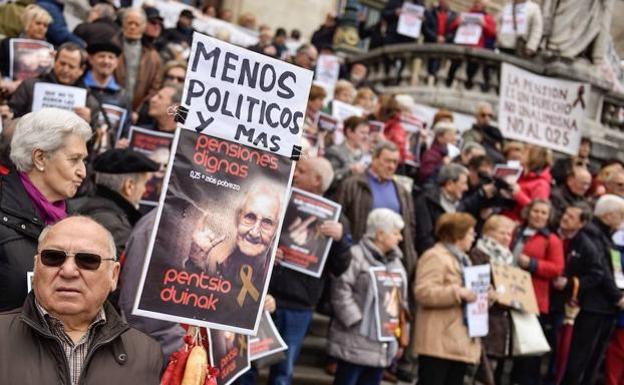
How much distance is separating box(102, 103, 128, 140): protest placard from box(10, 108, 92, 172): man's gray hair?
291 centimetres

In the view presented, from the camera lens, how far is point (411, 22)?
16.3m

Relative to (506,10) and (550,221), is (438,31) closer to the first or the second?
(506,10)

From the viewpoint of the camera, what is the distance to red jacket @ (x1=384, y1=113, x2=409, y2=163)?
9.66 metres

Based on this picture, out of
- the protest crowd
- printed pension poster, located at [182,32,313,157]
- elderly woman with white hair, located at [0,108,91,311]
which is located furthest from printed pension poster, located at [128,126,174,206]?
elderly woman with white hair, located at [0,108,91,311]

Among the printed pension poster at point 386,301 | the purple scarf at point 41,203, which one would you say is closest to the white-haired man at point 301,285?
the printed pension poster at point 386,301

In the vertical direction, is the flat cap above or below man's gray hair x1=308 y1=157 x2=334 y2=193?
below

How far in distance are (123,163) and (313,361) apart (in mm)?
3448

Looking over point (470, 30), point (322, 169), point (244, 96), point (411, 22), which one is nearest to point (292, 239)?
point (322, 169)

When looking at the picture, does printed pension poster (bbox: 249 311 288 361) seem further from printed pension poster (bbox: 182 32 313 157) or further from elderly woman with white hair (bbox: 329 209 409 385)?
printed pension poster (bbox: 182 32 313 157)


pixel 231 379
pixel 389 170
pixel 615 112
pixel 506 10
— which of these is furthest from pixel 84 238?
pixel 615 112

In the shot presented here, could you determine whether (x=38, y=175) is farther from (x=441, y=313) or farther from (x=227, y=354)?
(x=441, y=313)

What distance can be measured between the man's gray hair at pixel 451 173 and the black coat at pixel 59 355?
5.26m

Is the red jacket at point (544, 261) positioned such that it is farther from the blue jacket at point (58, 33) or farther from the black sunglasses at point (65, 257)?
the black sunglasses at point (65, 257)

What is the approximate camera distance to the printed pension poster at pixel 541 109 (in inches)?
404
